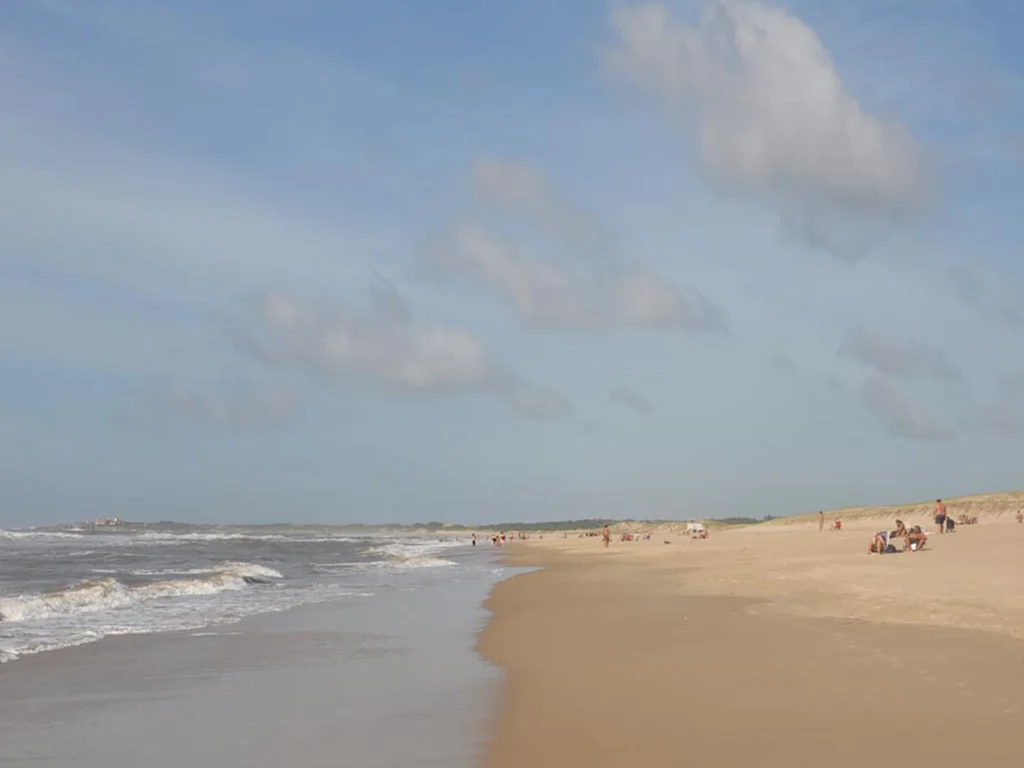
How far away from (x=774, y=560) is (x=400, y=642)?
19.6 m

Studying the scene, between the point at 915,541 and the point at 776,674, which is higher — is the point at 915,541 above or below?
above

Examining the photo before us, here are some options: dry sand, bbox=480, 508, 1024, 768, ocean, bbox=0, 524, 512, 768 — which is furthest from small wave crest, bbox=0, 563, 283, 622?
dry sand, bbox=480, 508, 1024, 768

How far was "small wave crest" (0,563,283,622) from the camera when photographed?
1973cm

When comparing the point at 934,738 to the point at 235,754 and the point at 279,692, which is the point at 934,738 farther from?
the point at 279,692

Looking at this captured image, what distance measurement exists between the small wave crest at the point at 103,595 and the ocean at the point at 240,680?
0.25 ft

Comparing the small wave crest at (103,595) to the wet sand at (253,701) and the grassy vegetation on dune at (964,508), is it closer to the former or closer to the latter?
the wet sand at (253,701)

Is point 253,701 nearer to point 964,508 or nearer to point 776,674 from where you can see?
point 776,674

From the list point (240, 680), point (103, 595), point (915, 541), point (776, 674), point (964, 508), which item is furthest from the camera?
point (964, 508)

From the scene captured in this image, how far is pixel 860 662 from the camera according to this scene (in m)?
10.1

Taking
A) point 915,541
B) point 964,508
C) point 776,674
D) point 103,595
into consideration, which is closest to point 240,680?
point 776,674

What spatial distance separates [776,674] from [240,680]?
6390 millimetres

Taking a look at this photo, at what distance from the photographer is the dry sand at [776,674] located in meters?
7.00

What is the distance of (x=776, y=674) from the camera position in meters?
9.81

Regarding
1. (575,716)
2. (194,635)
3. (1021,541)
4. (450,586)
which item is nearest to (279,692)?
(575,716)
